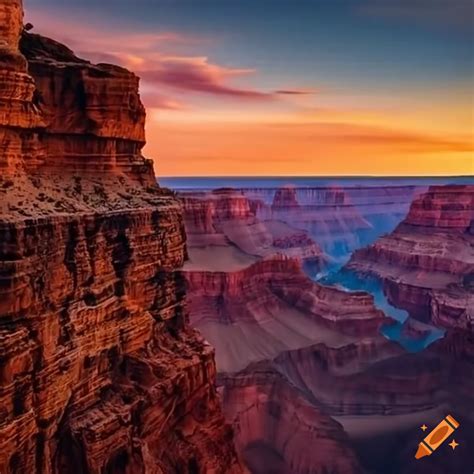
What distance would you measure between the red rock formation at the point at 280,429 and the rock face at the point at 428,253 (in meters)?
23.5

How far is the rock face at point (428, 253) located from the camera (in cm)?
5697

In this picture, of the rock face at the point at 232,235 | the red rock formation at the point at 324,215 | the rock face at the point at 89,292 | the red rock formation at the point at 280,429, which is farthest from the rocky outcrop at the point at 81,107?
the red rock formation at the point at 324,215

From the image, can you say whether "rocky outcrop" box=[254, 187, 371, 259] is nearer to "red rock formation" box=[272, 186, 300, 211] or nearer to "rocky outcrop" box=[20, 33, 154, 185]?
"red rock formation" box=[272, 186, 300, 211]

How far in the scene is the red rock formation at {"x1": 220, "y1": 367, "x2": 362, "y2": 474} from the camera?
94.2 feet

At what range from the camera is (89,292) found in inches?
550

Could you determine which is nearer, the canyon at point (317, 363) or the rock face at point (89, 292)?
the rock face at point (89, 292)

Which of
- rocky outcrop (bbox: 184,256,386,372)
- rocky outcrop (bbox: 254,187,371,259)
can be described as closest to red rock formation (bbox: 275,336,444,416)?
rocky outcrop (bbox: 184,256,386,372)

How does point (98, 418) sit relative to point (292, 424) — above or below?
above

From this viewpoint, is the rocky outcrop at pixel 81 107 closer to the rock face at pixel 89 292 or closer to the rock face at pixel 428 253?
the rock face at pixel 89 292

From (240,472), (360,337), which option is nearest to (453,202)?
(360,337)

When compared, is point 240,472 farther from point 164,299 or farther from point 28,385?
point 28,385

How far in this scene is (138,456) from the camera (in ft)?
47.7

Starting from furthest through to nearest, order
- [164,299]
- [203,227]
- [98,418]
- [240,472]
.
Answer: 1. [203,227]
2. [240,472]
3. [164,299]
4. [98,418]

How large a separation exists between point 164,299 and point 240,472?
5.81m
